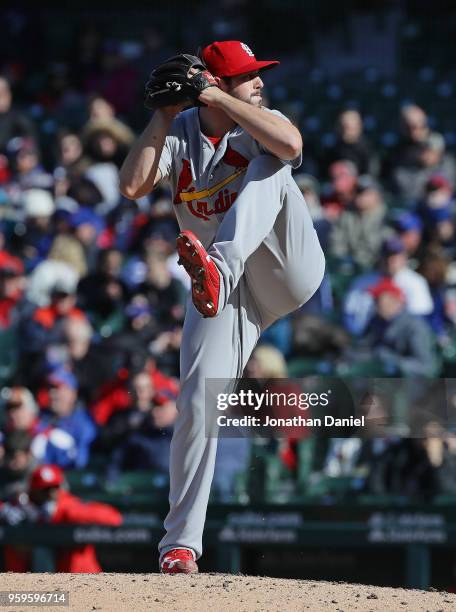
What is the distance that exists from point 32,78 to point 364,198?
5035mm

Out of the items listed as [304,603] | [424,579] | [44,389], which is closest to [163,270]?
[44,389]

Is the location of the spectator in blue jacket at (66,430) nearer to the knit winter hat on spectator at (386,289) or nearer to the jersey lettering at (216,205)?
the knit winter hat on spectator at (386,289)

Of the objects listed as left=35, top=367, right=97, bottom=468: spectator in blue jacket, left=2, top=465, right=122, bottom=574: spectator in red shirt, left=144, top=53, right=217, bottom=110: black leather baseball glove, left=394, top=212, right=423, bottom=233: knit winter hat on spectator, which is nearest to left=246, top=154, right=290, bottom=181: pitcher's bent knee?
left=144, top=53, right=217, bottom=110: black leather baseball glove

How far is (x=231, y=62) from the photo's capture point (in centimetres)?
438

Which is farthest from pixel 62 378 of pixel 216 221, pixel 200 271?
pixel 200 271

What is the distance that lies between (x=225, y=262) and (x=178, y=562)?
102 cm

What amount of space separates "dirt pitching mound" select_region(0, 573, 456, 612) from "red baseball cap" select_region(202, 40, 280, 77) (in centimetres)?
171

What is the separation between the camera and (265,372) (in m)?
7.34

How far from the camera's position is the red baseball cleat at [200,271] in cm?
404

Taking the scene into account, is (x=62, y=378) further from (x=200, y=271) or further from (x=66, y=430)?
(x=200, y=271)

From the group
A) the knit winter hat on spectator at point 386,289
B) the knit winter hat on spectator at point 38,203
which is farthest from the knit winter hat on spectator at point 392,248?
the knit winter hat on spectator at point 38,203

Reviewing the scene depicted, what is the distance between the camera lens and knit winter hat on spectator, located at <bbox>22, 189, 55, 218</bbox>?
9.85 m

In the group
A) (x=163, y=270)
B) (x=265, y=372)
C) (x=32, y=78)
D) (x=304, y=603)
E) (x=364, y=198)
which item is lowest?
(x=304, y=603)

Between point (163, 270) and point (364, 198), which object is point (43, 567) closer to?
point (163, 270)
